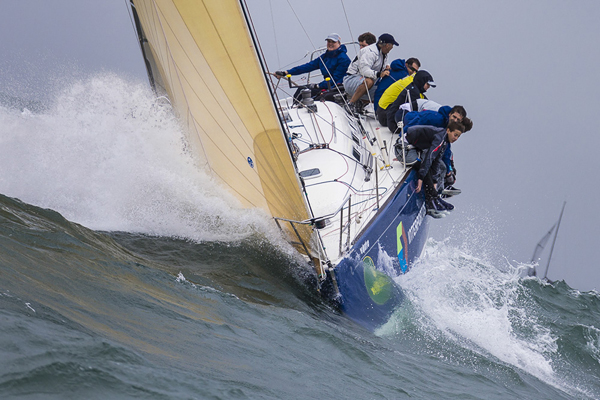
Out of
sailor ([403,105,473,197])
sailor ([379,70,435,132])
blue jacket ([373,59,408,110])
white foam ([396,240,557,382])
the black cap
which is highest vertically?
the black cap

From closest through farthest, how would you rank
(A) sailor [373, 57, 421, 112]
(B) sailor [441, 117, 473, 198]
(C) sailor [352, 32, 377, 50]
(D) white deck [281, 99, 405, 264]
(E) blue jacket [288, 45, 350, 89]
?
(D) white deck [281, 99, 405, 264]
(B) sailor [441, 117, 473, 198]
(A) sailor [373, 57, 421, 112]
(C) sailor [352, 32, 377, 50]
(E) blue jacket [288, 45, 350, 89]

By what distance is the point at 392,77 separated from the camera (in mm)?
Result: 5066

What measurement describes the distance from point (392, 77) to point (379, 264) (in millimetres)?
2299

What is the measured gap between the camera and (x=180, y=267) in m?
2.99

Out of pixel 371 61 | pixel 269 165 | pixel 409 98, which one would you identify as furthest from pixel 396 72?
pixel 269 165

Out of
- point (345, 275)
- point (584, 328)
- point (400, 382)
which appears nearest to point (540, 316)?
point (584, 328)

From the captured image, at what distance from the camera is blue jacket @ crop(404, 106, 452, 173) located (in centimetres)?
416

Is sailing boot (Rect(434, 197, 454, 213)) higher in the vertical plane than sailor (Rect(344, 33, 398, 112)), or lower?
lower

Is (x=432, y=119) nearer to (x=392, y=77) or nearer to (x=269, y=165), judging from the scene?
(x=392, y=77)

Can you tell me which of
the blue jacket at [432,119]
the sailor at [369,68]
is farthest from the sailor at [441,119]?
the sailor at [369,68]

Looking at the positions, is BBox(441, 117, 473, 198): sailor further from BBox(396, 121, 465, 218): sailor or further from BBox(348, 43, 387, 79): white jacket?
BBox(348, 43, 387, 79): white jacket

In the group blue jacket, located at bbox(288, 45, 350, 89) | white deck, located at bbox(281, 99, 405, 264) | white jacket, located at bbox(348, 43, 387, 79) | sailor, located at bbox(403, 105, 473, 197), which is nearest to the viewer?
white deck, located at bbox(281, 99, 405, 264)

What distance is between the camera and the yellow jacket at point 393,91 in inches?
184

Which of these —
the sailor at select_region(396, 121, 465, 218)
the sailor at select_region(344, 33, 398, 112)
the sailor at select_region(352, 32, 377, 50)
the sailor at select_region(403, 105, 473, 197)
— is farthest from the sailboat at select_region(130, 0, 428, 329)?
the sailor at select_region(352, 32, 377, 50)
